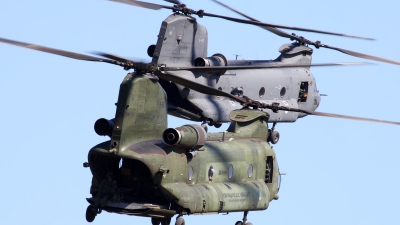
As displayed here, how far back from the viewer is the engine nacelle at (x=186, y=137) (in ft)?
142

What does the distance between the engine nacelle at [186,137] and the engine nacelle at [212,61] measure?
42.4ft

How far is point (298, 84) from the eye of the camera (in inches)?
2493

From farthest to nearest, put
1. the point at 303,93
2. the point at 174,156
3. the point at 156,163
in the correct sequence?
the point at 303,93 → the point at 174,156 → the point at 156,163

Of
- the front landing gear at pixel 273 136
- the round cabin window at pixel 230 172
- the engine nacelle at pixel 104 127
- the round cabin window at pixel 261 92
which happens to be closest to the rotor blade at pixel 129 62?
the engine nacelle at pixel 104 127

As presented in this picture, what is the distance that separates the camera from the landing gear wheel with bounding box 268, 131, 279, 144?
5788cm

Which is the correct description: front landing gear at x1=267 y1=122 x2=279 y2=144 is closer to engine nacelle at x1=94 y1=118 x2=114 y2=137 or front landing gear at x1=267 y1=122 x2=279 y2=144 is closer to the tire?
the tire

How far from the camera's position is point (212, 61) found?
5759 centimetres

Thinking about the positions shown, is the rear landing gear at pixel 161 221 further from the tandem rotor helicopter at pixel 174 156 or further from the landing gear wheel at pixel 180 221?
the landing gear wheel at pixel 180 221

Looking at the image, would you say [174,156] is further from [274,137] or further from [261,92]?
[261,92]

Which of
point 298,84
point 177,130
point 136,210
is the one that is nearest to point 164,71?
point 177,130

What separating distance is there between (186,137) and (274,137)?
48.9 feet

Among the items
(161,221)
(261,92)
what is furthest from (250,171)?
(261,92)

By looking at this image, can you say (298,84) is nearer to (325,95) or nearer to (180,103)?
(325,95)

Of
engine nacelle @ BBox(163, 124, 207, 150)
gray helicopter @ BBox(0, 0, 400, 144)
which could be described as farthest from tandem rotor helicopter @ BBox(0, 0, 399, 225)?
gray helicopter @ BBox(0, 0, 400, 144)
